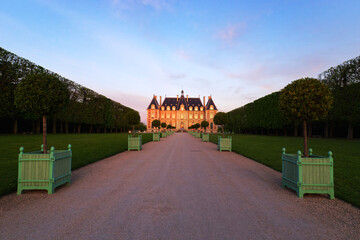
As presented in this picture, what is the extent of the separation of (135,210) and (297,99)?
216 inches

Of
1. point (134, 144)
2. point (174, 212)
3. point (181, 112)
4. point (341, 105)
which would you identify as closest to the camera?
point (174, 212)

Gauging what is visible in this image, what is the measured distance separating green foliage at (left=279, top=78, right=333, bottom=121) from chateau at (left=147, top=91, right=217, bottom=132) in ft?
270

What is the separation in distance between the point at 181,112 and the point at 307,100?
284ft

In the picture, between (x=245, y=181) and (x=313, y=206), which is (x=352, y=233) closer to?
(x=313, y=206)

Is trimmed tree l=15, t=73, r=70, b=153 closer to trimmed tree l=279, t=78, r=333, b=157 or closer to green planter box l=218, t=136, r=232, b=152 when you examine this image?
trimmed tree l=279, t=78, r=333, b=157

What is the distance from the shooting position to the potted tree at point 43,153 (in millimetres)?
4582

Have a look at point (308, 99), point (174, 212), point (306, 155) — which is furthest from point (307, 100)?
point (174, 212)

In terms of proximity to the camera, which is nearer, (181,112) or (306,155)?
(306,155)

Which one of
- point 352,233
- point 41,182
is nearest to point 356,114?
point 352,233

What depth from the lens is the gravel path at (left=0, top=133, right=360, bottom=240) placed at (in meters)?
2.91

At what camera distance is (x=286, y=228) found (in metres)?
3.10

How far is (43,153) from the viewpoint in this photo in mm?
5449

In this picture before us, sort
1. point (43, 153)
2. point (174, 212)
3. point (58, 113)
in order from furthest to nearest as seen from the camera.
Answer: point (58, 113)
point (43, 153)
point (174, 212)

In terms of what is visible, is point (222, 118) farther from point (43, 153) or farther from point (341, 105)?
point (341, 105)
